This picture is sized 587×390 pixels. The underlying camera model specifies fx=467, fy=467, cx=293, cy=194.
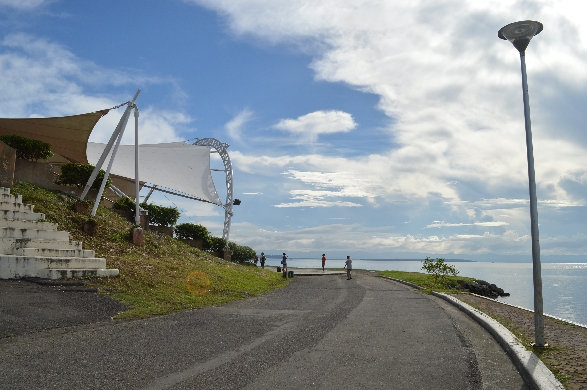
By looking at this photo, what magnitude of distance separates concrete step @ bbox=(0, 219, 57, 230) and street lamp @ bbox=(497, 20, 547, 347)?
13374mm

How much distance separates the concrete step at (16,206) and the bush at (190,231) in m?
14.3

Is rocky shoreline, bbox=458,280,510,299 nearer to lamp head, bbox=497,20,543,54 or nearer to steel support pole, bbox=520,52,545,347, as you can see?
steel support pole, bbox=520,52,545,347

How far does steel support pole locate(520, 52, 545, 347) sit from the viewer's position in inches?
306

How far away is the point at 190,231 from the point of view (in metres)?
29.9

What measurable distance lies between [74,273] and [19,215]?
343 centimetres

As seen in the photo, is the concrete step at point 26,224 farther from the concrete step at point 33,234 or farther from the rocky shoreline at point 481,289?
the rocky shoreline at point 481,289

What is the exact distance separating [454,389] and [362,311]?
273 inches

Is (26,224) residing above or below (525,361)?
above

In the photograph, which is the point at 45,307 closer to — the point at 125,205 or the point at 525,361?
the point at 525,361

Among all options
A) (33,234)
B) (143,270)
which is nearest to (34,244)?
(33,234)

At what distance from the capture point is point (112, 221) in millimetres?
20484

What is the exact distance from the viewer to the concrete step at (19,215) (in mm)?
14062

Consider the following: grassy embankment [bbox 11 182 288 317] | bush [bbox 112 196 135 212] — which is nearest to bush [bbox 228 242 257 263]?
bush [bbox 112 196 135 212]

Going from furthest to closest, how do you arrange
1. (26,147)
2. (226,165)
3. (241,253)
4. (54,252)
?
1. (226,165)
2. (241,253)
3. (26,147)
4. (54,252)
